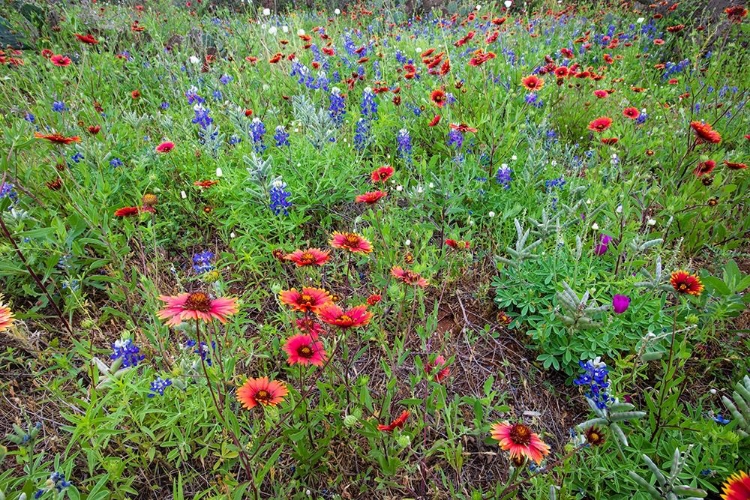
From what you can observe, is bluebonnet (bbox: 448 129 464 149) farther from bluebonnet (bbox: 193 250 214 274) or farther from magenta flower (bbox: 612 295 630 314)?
bluebonnet (bbox: 193 250 214 274)

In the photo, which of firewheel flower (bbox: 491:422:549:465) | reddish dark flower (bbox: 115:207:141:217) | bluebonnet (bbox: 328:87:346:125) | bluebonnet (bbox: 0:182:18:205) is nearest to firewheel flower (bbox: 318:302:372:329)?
firewheel flower (bbox: 491:422:549:465)

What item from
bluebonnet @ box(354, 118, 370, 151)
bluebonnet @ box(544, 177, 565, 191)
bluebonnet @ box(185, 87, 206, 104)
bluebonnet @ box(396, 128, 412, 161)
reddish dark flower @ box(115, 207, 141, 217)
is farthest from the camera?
bluebonnet @ box(185, 87, 206, 104)

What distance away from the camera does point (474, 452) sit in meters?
1.55

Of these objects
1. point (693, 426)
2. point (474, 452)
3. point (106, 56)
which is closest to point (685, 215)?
point (693, 426)

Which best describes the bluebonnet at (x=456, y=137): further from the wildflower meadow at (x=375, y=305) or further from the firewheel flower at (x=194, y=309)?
the firewheel flower at (x=194, y=309)

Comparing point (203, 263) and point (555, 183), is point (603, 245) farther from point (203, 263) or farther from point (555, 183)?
point (203, 263)

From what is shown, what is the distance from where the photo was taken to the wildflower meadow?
1327 millimetres

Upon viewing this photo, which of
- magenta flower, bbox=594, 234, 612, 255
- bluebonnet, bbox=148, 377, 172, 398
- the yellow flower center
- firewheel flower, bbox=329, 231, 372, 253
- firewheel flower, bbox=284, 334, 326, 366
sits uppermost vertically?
the yellow flower center

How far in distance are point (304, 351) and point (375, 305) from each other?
0.61 metres

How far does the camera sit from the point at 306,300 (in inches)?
50.3

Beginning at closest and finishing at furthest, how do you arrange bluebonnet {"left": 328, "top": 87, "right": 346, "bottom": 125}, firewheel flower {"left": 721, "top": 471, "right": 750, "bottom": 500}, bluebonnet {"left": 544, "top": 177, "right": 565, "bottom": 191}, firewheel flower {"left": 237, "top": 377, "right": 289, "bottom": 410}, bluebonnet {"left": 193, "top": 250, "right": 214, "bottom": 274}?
1. firewheel flower {"left": 721, "top": 471, "right": 750, "bottom": 500}
2. firewheel flower {"left": 237, "top": 377, "right": 289, "bottom": 410}
3. bluebonnet {"left": 193, "top": 250, "right": 214, "bottom": 274}
4. bluebonnet {"left": 544, "top": 177, "right": 565, "bottom": 191}
5. bluebonnet {"left": 328, "top": 87, "right": 346, "bottom": 125}

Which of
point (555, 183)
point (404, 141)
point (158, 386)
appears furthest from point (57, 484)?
point (555, 183)

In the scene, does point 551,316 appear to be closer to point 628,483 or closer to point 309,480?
point 628,483

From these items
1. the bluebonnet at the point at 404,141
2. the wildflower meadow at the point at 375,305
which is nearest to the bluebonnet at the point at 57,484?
the wildflower meadow at the point at 375,305
